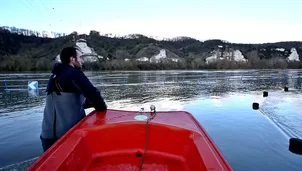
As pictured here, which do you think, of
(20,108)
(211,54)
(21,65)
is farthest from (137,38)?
(20,108)

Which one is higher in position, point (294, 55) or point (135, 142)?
point (294, 55)

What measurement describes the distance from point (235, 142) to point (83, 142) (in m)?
3.68

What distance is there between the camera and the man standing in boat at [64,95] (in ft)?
7.65

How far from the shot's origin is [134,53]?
96.6 meters

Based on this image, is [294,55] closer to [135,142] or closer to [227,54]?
[227,54]

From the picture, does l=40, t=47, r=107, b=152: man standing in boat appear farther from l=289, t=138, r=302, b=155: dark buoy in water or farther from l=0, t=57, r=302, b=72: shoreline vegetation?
l=0, t=57, r=302, b=72: shoreline vegetation

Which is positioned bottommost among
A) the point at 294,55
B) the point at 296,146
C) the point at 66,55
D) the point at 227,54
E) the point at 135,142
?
the point at 296,146

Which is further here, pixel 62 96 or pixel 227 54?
pixel 227 54

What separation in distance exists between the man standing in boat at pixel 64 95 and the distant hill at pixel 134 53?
1789 inches

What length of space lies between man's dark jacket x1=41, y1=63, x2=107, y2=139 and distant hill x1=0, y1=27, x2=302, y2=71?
45482mm

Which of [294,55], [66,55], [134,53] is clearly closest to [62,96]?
[66,55]

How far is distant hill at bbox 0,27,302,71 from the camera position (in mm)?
56400

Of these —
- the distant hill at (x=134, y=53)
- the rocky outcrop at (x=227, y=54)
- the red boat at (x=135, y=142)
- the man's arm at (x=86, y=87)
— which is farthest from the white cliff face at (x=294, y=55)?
the man's arm at (x=86, y=87)

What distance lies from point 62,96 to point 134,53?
95.5 meters
